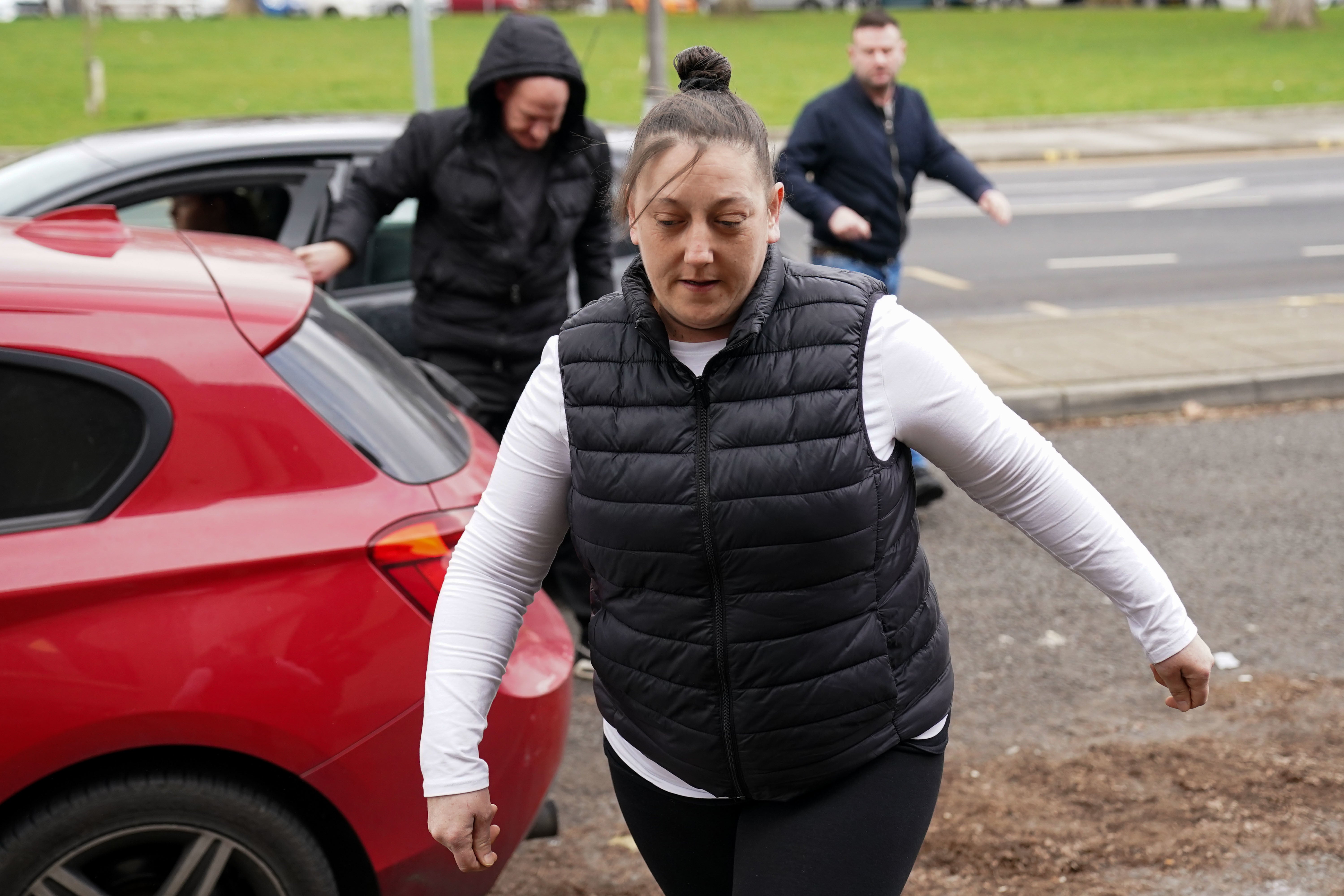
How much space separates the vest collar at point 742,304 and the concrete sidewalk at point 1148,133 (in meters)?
18.4

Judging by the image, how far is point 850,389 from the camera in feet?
6.41

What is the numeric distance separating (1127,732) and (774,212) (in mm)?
2657

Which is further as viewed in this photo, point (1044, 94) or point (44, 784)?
point (1044, 94)

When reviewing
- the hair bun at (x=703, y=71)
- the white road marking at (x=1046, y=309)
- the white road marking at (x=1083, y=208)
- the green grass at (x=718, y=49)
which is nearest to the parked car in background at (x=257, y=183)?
the hair bun at (x=703, y=71)

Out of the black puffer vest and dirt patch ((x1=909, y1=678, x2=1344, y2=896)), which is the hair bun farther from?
dirt patch ((x1=909, y1=678, x2=1344, y2=896))

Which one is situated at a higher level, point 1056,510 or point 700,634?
point 1056,510

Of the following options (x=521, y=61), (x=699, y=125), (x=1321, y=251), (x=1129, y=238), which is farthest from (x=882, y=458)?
(x=1129, y=238)

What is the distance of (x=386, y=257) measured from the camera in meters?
5.27

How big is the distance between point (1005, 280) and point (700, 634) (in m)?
10.7

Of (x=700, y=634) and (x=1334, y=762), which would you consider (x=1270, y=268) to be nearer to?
(x=1334, y=762)

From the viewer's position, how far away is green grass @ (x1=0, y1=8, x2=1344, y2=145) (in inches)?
919

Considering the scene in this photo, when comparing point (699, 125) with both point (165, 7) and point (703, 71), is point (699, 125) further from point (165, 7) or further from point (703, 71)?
point (165, 7)

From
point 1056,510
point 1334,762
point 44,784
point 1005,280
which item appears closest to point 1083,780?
point 1334,762

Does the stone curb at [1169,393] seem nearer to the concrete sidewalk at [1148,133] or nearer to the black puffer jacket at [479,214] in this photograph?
the black puffer jacket at [479,214]
